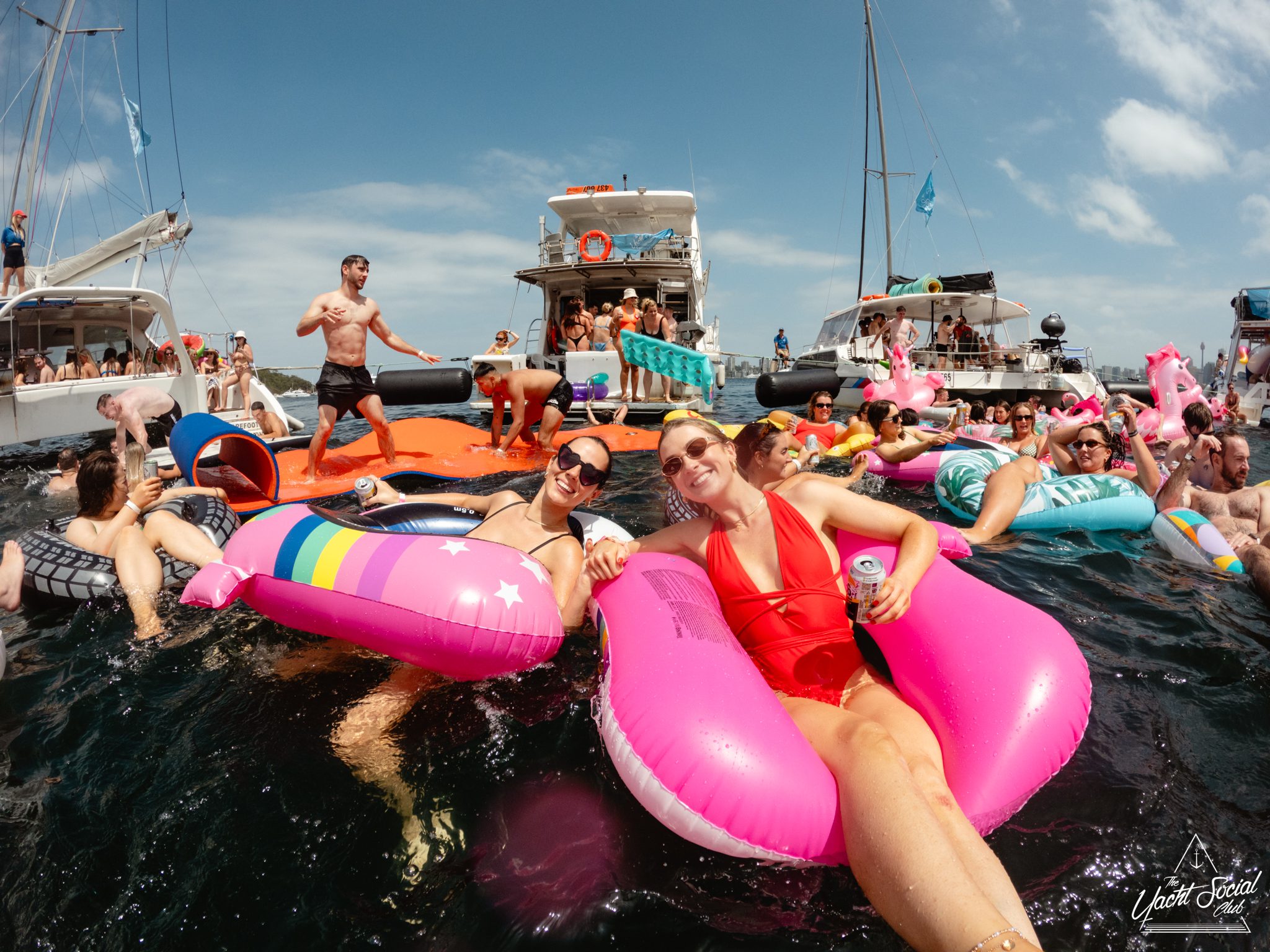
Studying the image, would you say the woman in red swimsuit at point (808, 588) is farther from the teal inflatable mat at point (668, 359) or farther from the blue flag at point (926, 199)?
the blue flag at point (926, 199)

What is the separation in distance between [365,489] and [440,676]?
5.31ft

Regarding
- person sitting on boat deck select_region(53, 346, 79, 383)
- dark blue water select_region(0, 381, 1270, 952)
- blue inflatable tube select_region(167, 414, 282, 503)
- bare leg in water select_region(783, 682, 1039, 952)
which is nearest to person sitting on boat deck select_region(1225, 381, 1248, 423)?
dark blue water select_region(0, 381, 1270, 952)

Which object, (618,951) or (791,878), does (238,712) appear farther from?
(791,878)

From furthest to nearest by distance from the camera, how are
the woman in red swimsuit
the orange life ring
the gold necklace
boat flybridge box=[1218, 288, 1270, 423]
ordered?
boat flybridge box=[1218, 288, 1270, 423]
the orange life ring
the gold necklace
the woman in red swimsuit

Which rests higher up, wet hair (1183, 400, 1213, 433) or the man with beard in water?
wet hair (1183, 400, 1213, 433)

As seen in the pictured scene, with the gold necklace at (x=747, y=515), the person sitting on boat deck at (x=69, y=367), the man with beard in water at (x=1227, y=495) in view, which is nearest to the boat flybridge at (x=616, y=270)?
the person sitting on boat deck at (x=69, y=367)

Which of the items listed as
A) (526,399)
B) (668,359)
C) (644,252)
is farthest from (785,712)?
(644,252)

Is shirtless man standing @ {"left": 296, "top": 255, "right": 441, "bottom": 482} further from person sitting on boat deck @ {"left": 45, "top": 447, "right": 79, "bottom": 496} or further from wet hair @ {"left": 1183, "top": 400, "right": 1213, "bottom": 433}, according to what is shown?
wet hair @ {"left": 1183, "top": 400, "right": 1213, "bottom": 433}

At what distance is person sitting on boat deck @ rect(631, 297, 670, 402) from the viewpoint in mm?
12133

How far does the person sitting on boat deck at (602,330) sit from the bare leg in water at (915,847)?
448 inches

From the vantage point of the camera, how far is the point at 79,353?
412 inches

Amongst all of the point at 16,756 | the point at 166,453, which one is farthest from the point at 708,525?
the point at 166,453

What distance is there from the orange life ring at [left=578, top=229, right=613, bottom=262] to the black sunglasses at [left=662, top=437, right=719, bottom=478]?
12874 mm

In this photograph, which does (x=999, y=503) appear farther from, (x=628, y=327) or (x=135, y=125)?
(x=135, y=125)
